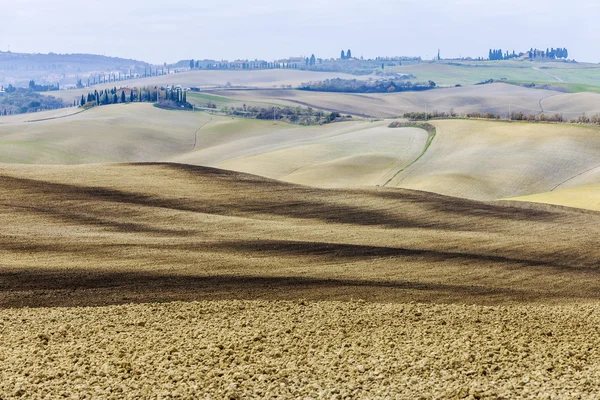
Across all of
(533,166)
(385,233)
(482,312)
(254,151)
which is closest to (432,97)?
(254,151)

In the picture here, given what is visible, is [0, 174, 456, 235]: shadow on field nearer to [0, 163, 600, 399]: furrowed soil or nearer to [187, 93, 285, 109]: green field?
[0, 163, 600, 399]: furrowed soil

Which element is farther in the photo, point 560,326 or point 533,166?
point 533,166

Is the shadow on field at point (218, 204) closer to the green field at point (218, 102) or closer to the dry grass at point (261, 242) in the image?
the dry grass at point (261, 242)

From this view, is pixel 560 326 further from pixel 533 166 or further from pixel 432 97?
pixel 432 97

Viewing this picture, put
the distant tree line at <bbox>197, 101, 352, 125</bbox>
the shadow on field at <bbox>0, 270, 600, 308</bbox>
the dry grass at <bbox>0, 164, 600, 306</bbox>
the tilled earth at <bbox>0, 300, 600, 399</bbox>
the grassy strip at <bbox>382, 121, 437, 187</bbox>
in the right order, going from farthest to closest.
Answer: the distant tree line at <bbox>197, 101, 352, 125</bbox>, the grassy strip at <bbox>382, 121, 437, 187</bbox>, the dry grass at <bbox>0, 164, 600, 306</bbox>, the shadow on field at <bbox>0, 270, 600, 308</bbox>, the tilled earth at <bbox>0, 300, 600, 399</bbox>

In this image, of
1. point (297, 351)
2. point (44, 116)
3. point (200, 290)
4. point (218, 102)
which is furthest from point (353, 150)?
point (218, 102)

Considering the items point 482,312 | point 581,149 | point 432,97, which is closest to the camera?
point 482,312

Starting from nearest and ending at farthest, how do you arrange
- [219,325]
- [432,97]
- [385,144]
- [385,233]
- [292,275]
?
1. [219,325]
2. [292,275]
3. [385,233]
4. [385,144]
5. [432,97]

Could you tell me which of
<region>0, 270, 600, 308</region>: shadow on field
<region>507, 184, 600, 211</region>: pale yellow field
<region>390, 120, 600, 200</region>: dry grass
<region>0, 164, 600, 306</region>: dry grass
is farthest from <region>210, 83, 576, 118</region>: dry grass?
<region>0, 270, 600, 308</region>: shadow on field

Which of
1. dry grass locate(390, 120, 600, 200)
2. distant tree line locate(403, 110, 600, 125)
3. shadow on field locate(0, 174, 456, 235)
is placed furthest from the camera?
distant tree line locate(403, 110, 600, 125)
